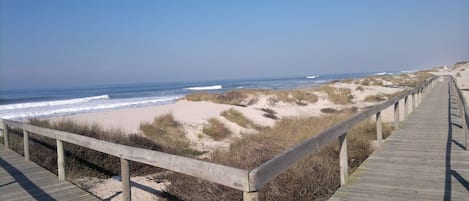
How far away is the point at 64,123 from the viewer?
11359 millimetres

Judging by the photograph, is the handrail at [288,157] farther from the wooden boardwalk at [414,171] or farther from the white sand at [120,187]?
the white sand at [120,187]

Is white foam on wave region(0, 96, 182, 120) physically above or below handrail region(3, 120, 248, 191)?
below

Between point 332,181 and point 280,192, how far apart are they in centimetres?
100

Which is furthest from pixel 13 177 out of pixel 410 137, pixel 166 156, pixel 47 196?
pixel 410 137

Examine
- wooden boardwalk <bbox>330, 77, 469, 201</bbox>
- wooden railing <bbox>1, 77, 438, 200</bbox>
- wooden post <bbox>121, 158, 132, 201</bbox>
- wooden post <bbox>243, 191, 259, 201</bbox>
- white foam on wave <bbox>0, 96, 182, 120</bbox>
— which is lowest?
white foam on wave <bbox>0, 96, 182, 120</bbox>

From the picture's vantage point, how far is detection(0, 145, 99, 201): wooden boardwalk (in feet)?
17.6

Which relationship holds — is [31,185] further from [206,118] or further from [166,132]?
[206,118]

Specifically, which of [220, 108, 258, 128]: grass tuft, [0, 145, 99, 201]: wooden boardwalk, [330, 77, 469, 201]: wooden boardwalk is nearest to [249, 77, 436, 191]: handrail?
[330, 77, 469, 201]: wooden boardwalk

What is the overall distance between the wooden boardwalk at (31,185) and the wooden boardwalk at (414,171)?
3.75m

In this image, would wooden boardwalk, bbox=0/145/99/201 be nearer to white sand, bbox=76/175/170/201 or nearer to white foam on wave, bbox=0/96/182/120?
white sand, bbox=76/175/170/201

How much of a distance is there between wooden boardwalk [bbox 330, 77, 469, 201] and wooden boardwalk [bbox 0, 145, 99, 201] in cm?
375

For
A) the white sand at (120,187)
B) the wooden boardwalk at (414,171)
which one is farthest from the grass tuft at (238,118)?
the white sand at (120,187)

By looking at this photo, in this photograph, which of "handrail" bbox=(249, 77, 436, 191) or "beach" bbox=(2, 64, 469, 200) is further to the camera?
"beach" bbox=(2, 64, 469, 200)

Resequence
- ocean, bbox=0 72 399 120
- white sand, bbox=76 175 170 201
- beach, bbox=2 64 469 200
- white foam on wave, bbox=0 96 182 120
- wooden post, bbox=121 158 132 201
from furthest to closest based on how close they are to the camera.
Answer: ocean, bbox=0 72 399 120 → white foam on wave, bbox=0 96 182 120 → beach, bbox=2 64 469 200 → white sand, bbox=76 175 170 201 → wooden post, bbox=121 158 132 201
